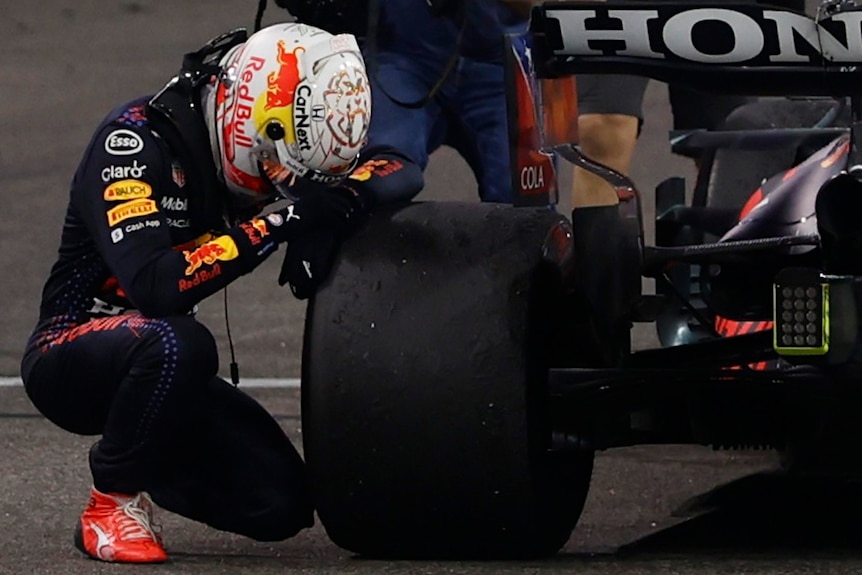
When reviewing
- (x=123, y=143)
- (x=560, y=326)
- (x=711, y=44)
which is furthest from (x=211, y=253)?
(x=711, y=44)

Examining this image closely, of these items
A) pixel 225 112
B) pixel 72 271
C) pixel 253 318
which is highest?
pixel 225 112

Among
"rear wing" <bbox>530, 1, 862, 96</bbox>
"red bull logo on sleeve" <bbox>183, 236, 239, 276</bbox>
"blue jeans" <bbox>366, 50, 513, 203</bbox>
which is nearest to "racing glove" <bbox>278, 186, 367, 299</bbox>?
"red bull logo on sleeve" <bbox>183, 236, 239, 276</bbox>

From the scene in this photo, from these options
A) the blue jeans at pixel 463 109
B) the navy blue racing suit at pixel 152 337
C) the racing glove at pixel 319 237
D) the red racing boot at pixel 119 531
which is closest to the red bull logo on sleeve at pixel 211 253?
the navy blue racing suit at pixel 152 337

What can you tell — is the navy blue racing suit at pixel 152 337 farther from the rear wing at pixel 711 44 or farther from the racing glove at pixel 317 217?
the rear wing at pixel 711 44

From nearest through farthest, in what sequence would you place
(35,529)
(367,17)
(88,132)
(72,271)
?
(72,271) < (35,529) < (367,17) < (88,132)

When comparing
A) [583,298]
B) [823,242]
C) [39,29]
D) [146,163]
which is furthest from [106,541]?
[39,29]

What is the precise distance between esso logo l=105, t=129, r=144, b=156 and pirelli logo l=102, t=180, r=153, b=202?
6cm

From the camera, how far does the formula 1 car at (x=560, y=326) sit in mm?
4293

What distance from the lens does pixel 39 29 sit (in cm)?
1460

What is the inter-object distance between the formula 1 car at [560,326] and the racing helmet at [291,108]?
181 millimetres

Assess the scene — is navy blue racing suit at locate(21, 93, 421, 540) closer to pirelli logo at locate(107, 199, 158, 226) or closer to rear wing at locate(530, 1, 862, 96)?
pirelli logo at locate(107, 199, 158, 226)

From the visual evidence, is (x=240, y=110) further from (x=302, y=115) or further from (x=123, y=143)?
(x=123, y=143)

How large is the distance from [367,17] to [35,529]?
151cm

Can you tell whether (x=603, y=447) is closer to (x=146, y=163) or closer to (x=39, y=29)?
(x=146, y=163)
